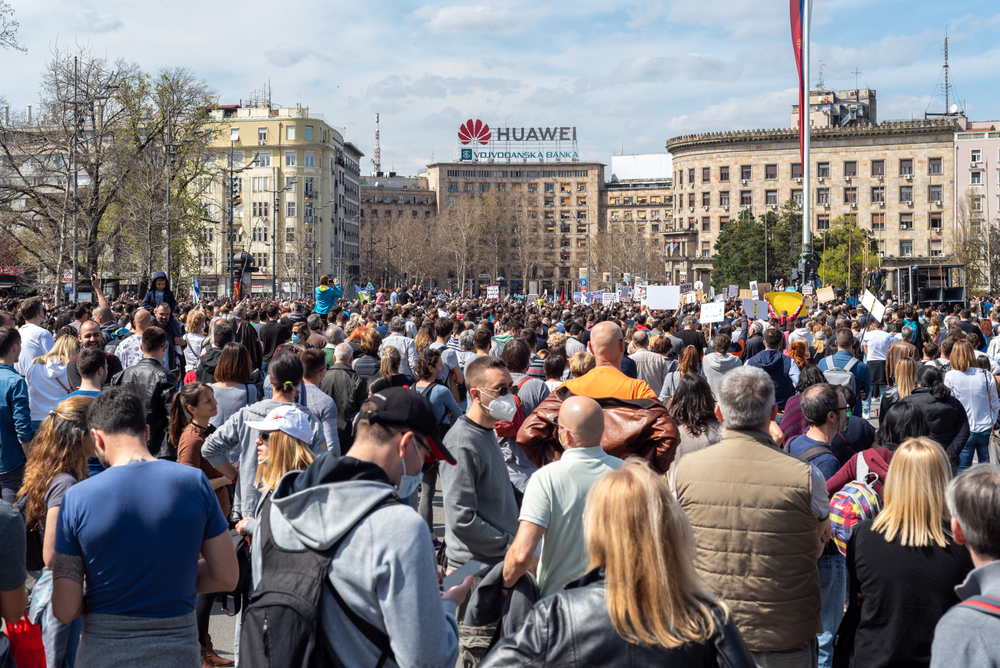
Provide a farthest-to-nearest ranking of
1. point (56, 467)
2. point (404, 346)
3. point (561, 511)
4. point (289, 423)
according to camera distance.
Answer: point (404, 346) < point (289, 423) < point (56, 467) < point (561, 511)

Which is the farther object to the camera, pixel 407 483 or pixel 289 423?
pixel 289 423

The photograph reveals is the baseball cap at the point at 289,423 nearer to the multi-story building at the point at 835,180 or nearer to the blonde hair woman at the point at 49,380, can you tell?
the blonde hair woman at the point at 49,380

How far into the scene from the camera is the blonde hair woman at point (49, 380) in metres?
7.73

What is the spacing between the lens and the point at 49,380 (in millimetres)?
7754

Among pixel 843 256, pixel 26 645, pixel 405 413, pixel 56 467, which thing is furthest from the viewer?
pixel 843 256

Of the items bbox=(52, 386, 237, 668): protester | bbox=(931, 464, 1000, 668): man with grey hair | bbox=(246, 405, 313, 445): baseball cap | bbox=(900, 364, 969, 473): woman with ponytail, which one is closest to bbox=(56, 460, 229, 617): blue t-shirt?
bbox=(52, 386, 237, 668): protester

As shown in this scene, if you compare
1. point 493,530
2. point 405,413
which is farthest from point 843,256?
point 405,413

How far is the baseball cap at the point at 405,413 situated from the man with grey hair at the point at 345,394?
223 inches

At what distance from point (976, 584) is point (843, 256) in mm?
77129

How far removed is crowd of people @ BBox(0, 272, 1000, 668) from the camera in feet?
8.30

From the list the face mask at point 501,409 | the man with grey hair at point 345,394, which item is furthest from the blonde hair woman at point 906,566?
the man with grey hair at point 345,394

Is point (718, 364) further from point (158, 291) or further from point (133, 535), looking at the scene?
point (158, 291)

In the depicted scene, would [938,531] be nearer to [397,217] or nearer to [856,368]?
[856,368]

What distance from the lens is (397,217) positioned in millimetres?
146875
